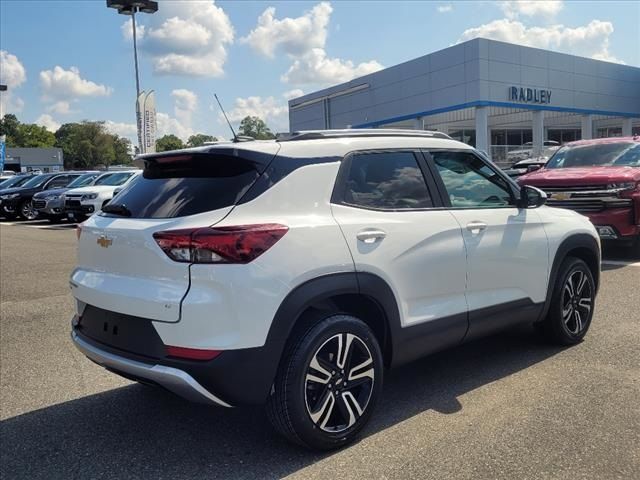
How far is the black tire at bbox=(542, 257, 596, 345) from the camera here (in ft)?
16.0

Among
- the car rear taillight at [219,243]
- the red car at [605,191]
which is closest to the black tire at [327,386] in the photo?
the car rear taillight at [219,243]

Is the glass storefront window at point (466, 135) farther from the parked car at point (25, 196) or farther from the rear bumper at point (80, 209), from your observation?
the rear bumper at point (80, 209)

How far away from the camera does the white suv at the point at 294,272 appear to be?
2.96m

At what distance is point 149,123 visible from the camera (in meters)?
26.7

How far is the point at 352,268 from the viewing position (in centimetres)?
331

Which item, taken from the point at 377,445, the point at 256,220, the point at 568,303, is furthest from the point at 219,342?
the point at 568,303

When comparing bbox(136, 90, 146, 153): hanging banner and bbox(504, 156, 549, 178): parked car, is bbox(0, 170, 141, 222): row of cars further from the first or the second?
bbox(504, 156, 549, 178): parked car

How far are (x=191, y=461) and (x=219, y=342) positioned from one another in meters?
0.85

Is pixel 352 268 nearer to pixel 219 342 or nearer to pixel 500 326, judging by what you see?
pixel 219 342

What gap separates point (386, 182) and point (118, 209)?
65.5 inches

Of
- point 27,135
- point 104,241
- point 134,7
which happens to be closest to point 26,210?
point 134,7

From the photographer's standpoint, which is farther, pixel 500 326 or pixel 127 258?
pixel 500 326

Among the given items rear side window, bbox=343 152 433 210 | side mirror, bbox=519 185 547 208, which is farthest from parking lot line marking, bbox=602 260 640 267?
rear side window, bbox=343 152 433 210

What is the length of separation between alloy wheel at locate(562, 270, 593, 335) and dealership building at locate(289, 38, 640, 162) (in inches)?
939
